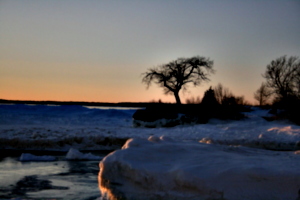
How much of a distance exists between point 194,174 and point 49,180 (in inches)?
131

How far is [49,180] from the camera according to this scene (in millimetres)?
6633

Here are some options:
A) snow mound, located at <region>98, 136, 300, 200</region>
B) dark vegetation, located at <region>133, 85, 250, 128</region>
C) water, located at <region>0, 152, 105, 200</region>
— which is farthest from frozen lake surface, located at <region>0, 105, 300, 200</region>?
dark vegetation, located at <region>133, 85, 250, 128</region>

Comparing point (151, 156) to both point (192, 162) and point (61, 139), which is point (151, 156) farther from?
point (61, 139)

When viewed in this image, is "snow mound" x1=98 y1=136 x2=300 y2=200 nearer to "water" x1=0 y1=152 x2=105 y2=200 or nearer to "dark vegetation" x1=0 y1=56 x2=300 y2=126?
"water" x1=0 y1=152 x2=105 y2=200

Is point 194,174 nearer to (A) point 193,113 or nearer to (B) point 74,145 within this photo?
(B) point 74,145

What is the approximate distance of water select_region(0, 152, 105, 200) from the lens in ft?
18.3

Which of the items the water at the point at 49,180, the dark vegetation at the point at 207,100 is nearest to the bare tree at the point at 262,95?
the dark vegetation at the point at 207,100

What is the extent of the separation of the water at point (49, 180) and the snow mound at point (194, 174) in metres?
0.74

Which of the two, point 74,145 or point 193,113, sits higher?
point 193,113

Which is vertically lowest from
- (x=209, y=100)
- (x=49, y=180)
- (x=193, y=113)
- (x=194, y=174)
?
(x=49, y=180)

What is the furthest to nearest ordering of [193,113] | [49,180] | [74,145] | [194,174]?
[193,113] → [74,145] → [49,180] → [194,174]

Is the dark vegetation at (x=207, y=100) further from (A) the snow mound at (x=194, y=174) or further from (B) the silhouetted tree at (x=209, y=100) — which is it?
(A) the snow mound at (x=194, y=174)

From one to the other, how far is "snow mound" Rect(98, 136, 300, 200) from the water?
742 mm

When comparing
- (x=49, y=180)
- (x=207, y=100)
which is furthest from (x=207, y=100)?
(x=49, y=180)
